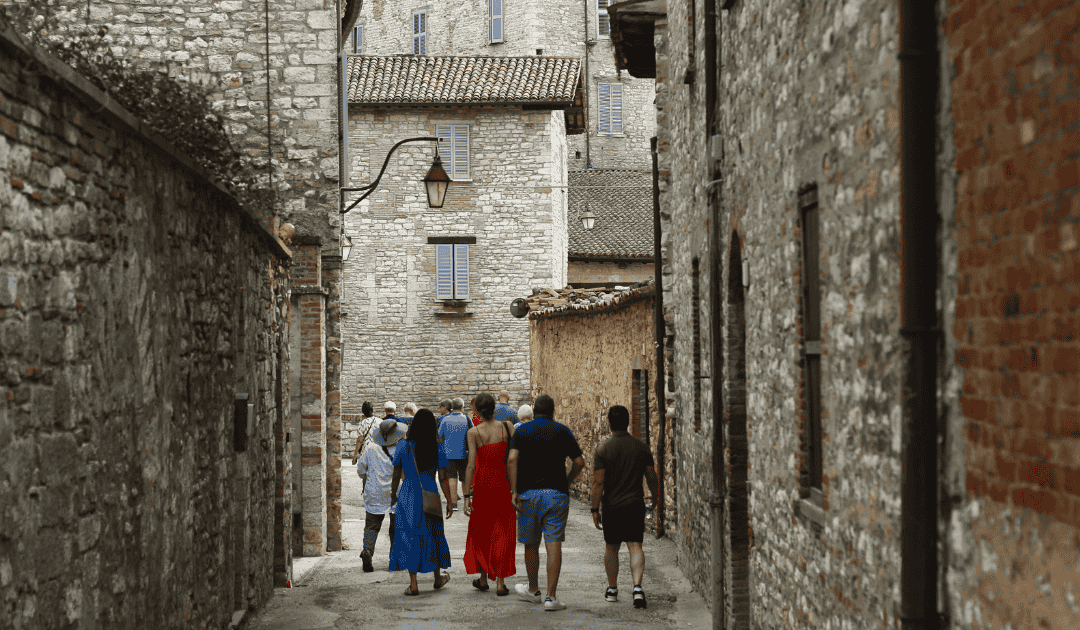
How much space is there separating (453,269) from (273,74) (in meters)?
17.4

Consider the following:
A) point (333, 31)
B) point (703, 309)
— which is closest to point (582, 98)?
point (333, 31)

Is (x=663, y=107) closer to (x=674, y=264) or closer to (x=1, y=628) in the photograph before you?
(x=674, y=264)

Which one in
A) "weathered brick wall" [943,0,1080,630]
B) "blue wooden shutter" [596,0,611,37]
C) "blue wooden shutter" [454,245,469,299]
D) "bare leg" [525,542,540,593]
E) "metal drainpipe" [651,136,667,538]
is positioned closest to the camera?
"weathered brick wall" [943,0,1080,630]

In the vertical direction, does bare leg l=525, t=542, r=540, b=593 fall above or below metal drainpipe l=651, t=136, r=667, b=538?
below

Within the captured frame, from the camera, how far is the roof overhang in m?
13.9

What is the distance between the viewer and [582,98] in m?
30.5

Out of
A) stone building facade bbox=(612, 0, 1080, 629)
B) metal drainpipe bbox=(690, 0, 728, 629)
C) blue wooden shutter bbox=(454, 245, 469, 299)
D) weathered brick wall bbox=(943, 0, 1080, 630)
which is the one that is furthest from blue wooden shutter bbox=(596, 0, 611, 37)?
weathered brick wall bbox=(943, 0, 1080, 630)

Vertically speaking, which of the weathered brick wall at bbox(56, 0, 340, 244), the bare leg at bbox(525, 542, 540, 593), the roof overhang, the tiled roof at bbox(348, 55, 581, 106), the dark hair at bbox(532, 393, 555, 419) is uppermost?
the tiled roof at bbox(348, 55, 581, 106)

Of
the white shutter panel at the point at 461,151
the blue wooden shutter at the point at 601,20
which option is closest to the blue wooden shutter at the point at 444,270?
the white shutter panel at the point at 461,151

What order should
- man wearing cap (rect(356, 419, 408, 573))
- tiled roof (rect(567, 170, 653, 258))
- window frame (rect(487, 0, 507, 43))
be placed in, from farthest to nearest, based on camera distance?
window frame (rect(487, 0, 507, 43)) < tiled roof (rect(567, 170, 653, 258)) < man wearing cap (rect(356, 419, 408, 573))

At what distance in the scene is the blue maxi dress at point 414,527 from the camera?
34.6ft

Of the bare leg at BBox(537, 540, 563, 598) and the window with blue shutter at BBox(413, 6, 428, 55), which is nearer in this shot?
the bare leg at BBox(537, 540, 563, 598)

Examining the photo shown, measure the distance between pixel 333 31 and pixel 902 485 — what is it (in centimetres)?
1156

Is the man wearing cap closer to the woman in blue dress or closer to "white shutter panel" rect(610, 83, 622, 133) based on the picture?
the woman in blue dress
